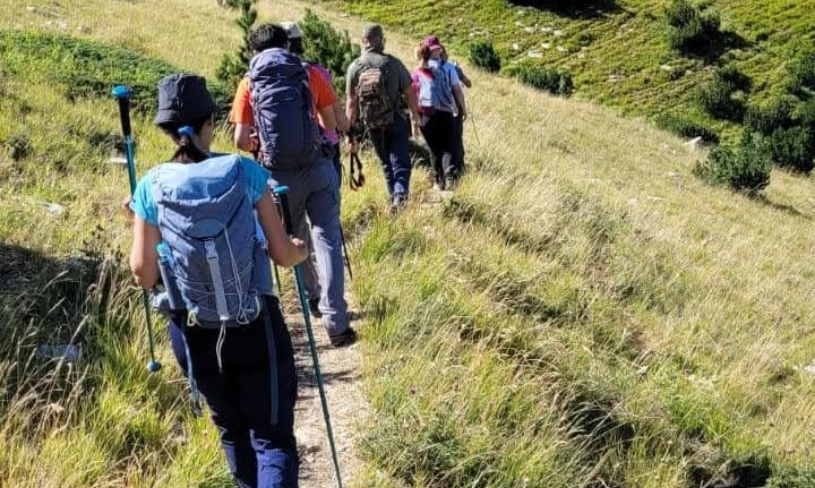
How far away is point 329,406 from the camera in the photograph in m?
4.54

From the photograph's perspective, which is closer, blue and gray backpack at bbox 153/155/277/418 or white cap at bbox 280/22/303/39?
blue and gray backpack at bbox 153/155/277/418

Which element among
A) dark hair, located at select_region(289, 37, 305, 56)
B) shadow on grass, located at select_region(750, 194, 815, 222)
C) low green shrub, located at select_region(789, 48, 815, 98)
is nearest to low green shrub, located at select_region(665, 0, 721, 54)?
low green shrub, located at select_region(789, 48, 815, 98)

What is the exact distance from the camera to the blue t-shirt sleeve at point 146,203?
2.90m

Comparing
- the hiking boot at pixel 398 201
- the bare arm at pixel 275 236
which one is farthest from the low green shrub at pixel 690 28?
the bare arm at pixel 275 236

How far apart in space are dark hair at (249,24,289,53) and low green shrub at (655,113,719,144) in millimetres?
27525

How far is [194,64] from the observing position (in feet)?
46.1

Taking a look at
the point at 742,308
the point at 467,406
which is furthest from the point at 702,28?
the point at 467,406

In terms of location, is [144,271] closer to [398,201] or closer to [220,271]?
[220,271]

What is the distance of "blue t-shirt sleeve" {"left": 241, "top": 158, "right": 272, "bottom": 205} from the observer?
2953 millimetres

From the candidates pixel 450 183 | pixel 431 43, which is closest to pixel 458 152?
pixel 450 183

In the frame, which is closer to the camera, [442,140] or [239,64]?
[442,140]

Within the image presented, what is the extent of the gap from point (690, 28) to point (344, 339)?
35318 millimetres

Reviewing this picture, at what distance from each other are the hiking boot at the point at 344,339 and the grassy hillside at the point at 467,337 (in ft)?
0.35

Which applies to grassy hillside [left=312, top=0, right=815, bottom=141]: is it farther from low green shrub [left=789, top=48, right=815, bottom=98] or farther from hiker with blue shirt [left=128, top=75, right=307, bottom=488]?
hiker with blue shirt [left=128, top=75, right=307, bottom=488]
